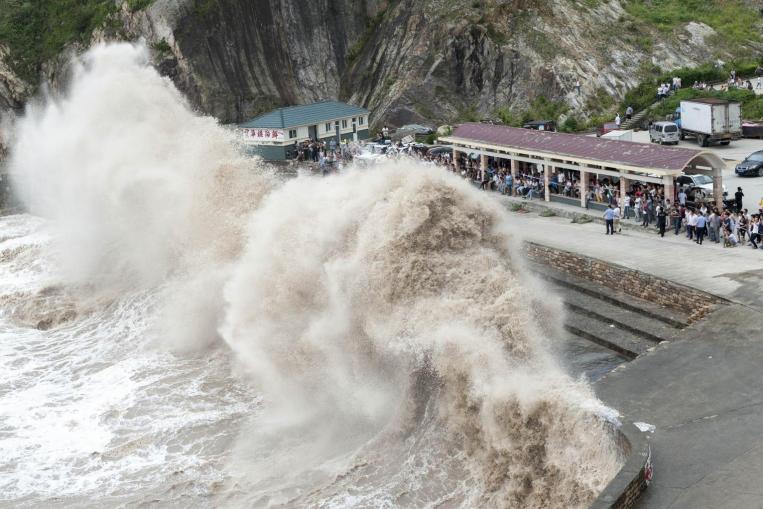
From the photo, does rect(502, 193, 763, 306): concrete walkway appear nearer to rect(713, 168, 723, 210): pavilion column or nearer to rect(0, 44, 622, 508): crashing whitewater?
rect(713, 168, 723, 210): pavilion column

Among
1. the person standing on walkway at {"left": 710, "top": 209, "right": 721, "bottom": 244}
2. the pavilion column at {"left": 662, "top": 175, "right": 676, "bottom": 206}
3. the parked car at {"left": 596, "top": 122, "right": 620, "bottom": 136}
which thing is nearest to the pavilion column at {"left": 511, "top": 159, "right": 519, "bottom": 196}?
the pavilion column at {"left": 662, "top": 175, "right": 676, "bottom": 206}

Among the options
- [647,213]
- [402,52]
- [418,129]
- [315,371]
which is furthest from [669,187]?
[402,52]

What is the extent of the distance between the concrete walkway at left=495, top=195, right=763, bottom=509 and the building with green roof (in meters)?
18.6

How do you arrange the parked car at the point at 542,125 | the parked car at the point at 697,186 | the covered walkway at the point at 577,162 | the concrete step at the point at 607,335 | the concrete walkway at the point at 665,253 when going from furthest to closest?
the parked car at the point at 542,125
the parked car at the point at 697,186
the covered walkway at the point at 577,162
the concrete walkway at the point at 665,253
the concrete step at the point at 607,335

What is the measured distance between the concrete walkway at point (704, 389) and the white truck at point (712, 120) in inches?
535

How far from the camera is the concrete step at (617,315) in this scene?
60.6 feet

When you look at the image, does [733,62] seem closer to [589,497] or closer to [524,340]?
[524,340]

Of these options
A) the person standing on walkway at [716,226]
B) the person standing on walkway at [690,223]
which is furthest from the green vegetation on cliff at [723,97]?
the person standing on walkway at [716,226]

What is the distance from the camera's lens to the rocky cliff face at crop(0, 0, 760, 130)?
43.1m

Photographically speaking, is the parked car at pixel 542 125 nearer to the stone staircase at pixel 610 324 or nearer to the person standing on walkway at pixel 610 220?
the person standing on walkway at pixel 610 220

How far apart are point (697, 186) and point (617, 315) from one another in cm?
878

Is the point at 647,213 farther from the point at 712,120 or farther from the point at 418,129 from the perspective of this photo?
the point at 418,129

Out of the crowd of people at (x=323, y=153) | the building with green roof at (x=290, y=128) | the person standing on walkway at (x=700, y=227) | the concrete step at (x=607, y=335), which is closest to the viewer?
the concrete step at (x=607, y=335)

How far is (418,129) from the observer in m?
41.5
